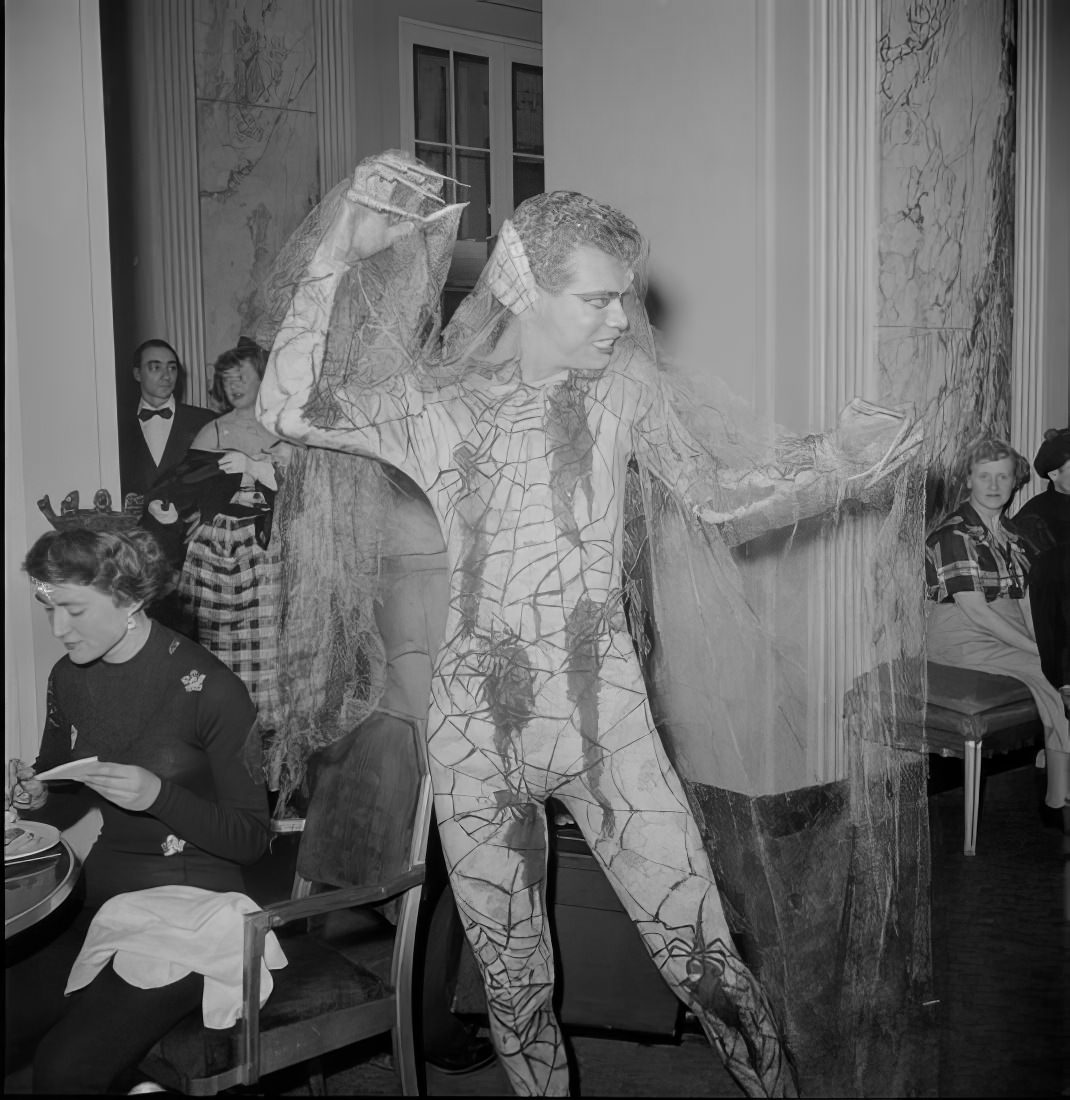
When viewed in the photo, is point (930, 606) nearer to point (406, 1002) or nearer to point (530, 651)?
point (530, 651)

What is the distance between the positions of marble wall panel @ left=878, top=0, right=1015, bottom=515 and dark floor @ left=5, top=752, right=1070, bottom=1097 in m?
0.74

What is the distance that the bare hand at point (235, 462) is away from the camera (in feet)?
7.77

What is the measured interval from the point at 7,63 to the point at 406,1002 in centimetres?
171

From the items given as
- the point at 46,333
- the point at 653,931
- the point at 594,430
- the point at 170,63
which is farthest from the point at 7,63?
the point at 653,931

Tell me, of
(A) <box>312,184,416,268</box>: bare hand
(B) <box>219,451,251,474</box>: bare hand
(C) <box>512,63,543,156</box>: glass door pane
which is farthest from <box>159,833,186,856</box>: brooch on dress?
(C) <box>512,63,543,156</box>: glass door pane

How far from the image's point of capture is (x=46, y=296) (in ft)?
7.23

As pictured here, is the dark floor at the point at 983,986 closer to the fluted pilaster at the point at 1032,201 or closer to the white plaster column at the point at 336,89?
the fluted pilaster at the point at 1032,201

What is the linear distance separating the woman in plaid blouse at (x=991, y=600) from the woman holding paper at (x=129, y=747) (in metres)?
1.56

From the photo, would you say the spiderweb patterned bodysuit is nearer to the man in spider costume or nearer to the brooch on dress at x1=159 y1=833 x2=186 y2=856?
the man in spider costume

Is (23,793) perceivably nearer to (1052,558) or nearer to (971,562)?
(971,562)

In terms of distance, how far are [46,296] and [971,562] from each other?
77.5 inches

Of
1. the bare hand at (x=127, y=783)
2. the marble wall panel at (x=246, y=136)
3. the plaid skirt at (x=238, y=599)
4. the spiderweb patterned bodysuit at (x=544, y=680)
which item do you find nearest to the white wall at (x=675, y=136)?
the marble wall panel at (x=246, y=136)

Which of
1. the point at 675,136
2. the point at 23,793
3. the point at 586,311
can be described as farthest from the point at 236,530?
the point at 675,136

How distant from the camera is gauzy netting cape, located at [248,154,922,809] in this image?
6.57ft
